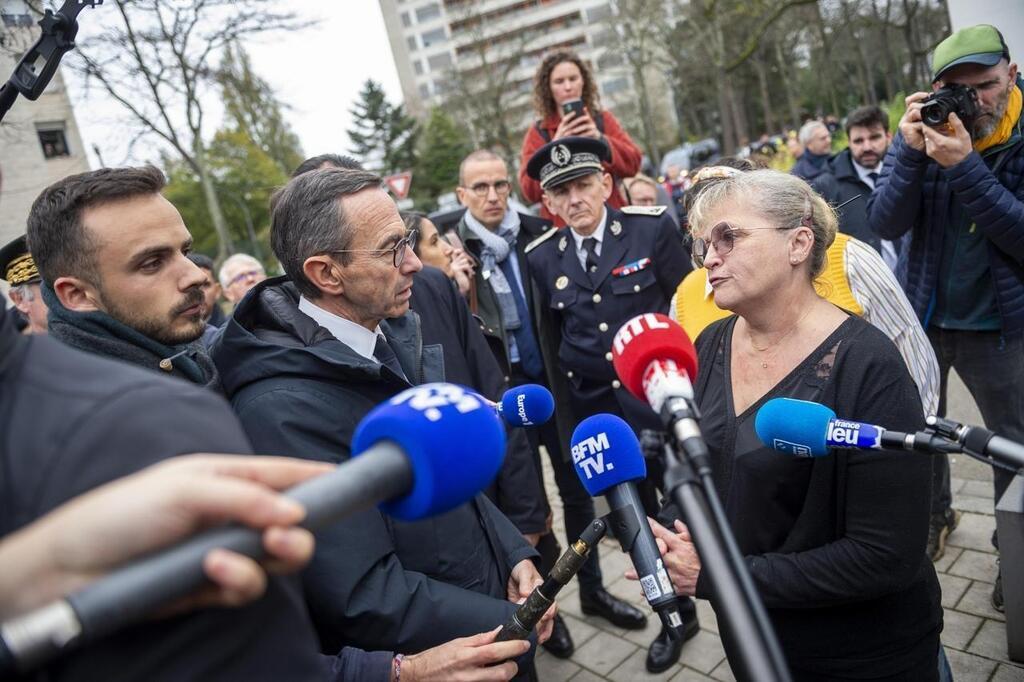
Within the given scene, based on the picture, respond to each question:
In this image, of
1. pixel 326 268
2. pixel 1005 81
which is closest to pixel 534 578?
pixel 326 268

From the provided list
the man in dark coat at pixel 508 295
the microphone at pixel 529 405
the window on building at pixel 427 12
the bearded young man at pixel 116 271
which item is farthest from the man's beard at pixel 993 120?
the window on building at pixel 427 12

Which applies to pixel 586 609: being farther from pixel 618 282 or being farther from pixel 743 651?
pixel 743 651

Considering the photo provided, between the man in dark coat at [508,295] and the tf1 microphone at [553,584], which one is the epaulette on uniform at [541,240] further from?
the tf1 microphone at [553,584]

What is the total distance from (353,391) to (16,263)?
2118mm

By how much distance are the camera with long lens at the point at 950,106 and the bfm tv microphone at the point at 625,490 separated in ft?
7.66

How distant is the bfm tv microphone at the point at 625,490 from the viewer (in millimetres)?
1298

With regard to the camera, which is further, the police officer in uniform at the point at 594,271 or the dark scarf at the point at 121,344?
the police officer in uniform at the point at 594,271

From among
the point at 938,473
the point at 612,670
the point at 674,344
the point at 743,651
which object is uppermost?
the point at 674,344

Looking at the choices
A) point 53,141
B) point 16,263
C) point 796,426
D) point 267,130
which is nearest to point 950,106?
point 796,426

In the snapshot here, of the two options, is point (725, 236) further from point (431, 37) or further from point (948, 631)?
point (431, 37)

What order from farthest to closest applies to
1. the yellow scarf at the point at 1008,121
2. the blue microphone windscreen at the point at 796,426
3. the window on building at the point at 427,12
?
the window on building at the point at 427,12
the yellow scarf at the point at 1008,121
the blue microphone windscreen at the point at 796,426

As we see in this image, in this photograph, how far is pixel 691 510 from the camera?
102 centimetres

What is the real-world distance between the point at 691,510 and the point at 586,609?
313cm

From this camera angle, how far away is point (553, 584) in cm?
150
